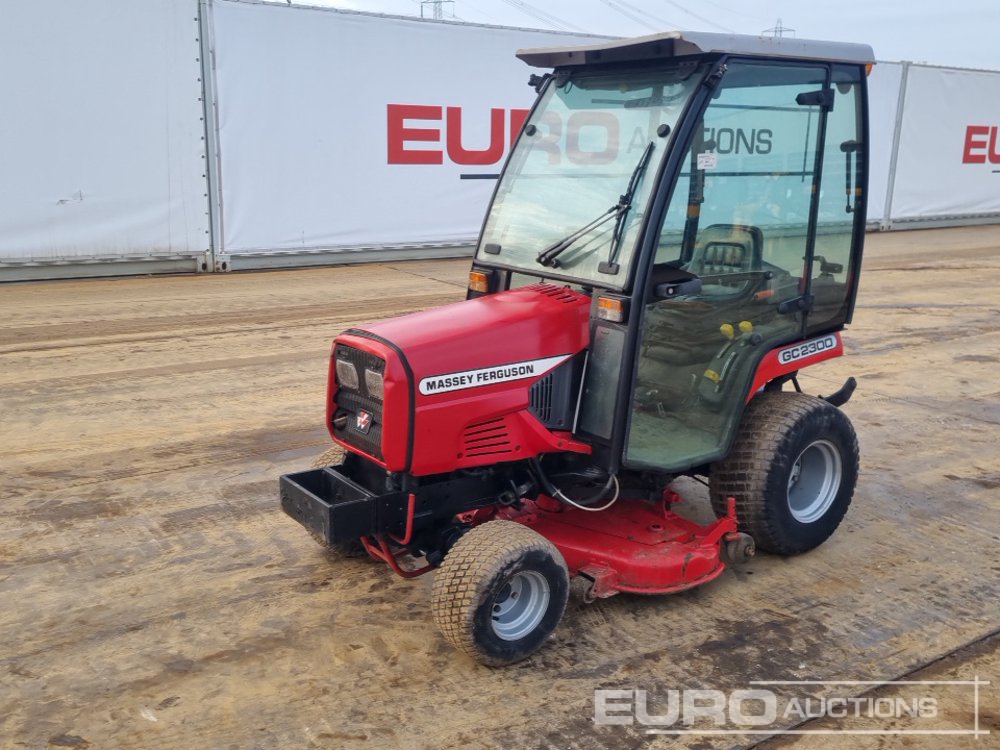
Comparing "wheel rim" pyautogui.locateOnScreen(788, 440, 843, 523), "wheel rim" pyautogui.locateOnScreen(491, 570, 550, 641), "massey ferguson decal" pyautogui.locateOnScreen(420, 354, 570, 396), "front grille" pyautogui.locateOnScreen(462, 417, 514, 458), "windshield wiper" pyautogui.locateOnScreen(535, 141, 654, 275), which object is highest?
"windshield wiper" pyautogui.locateOnScreen(535, 141, 654, 275)

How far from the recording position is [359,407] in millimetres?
3564

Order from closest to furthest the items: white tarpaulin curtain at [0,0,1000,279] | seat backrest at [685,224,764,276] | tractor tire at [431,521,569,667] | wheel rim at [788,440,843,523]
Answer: tractor tire at [431,521,569,667] < seat backrest at [685,224,764,276] < wheel rim at [788,440,843,523] < white tarpaulin curtain at [0,0,1000,279]

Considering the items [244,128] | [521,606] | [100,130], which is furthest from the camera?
[244,128]

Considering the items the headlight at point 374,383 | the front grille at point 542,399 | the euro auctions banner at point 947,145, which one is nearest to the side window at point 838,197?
the front grille at point 542,399

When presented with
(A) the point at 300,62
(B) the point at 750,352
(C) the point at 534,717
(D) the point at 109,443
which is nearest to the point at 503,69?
(A) the point at 300,62

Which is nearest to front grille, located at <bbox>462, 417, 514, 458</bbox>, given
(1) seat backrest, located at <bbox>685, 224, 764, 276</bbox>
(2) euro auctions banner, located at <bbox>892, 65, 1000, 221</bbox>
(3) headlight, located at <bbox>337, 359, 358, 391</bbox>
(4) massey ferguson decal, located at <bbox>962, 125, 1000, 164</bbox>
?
(3) headlight, located at <bbox>337, 359, 358, 391</bbox>

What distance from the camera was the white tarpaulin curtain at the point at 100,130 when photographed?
32.4ft

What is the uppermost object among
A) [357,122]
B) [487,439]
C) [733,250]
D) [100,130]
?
[357,122]

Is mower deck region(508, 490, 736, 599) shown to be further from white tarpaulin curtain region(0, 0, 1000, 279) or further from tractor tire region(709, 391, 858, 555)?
white tarpaulin curtain region(0, 0, 1000, 279)

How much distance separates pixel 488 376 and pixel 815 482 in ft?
5.81

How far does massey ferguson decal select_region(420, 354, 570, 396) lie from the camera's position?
3354mm

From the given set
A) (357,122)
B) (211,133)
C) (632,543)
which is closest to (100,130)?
(211,133)

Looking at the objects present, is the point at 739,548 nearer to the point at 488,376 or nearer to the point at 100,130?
the point at 488,376

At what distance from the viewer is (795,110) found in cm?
402
